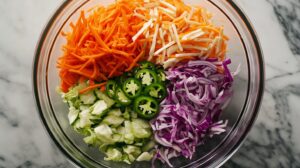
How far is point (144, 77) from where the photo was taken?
5.81 feet

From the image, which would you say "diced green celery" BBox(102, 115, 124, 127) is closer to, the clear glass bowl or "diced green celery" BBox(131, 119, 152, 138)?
"diced green celery" BBox(131, 119, 152, 138)

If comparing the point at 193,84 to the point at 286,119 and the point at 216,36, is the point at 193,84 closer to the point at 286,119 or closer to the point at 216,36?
the point at 216,36

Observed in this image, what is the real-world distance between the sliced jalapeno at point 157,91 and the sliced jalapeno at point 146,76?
2 cm

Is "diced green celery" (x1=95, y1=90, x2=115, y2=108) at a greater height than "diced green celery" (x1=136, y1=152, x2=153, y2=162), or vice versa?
"diced green celery" (x1=95, y1=90, x2=115, y2=108)

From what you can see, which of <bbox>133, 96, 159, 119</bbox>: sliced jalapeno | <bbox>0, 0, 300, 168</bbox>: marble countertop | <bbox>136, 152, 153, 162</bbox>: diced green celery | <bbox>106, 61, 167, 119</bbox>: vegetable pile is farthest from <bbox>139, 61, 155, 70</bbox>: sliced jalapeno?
<bbox>0, 0, 300, 168</bbox>: marble countertop

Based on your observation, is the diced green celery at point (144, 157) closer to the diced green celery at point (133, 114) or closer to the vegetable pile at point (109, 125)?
the vegetable pile at point (109, 125)

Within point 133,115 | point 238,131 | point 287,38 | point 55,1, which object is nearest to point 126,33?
point 133,115

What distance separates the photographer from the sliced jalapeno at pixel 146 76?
5.80 feet

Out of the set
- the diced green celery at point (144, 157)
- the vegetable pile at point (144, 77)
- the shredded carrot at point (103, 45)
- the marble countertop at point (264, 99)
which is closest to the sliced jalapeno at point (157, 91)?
the vegetable pile at point (144, 77)

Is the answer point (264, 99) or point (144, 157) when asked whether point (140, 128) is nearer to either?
point (144, 157)

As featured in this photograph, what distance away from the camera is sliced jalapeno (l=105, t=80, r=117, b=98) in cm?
179

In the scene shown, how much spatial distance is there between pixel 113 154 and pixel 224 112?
0.46 m

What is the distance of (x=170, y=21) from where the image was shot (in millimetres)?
1795

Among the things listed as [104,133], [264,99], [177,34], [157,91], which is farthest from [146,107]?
[264,99]
